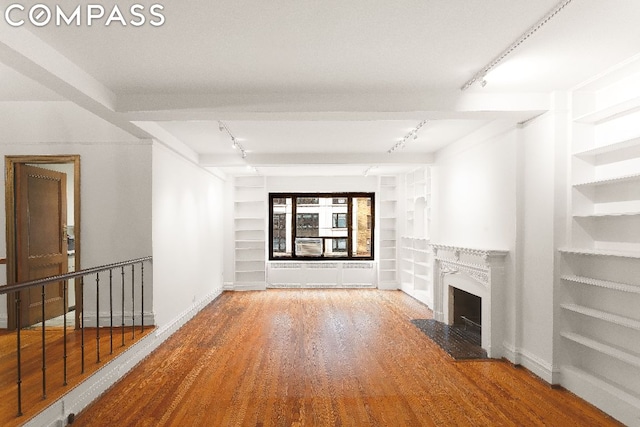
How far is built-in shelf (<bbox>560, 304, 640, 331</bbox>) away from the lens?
299cm

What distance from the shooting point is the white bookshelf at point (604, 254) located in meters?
3.13

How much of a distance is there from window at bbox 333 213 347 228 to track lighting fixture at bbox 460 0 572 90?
6502 mm

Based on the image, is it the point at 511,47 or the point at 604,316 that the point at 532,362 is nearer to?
the point at 604,316

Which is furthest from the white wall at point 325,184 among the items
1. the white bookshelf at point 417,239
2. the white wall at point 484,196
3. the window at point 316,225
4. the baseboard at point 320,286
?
the white wall at point 484,196

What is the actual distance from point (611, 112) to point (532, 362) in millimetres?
2474

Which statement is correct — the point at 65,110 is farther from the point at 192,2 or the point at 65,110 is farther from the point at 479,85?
the point at 479,85

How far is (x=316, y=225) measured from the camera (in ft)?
32.6

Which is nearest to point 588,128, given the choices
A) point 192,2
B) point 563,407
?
point 563,407

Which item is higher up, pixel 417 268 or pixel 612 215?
pixel 612 215

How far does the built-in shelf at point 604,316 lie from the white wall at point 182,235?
4.59 m

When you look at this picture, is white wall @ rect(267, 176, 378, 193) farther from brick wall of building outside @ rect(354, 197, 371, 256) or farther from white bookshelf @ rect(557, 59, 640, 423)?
white bookshelf @ rect(557, 59, 640, 423)

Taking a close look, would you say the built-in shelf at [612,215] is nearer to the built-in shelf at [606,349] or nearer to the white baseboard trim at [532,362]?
the built-in shelf at [606,349]

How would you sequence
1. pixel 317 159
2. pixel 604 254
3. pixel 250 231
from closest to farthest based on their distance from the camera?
pixel 604 254 < pixel 317 159 < pixel 250 231

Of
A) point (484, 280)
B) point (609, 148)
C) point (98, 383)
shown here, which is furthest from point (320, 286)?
point (609, 148)
